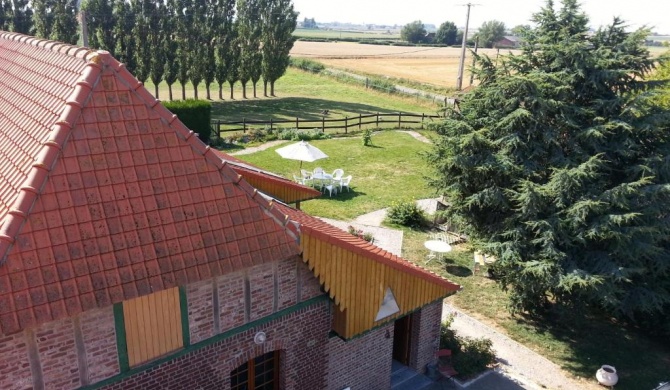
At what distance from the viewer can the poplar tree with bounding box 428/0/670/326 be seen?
1195 cm

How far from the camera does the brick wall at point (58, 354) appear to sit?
5992mm

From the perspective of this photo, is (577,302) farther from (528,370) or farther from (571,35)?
(571,35)

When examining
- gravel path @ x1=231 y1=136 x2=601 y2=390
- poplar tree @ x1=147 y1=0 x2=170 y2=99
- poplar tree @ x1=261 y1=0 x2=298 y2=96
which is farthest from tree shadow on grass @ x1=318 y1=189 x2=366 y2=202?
poplar tree @ x1=261 y1=0 x2=298 y2=96

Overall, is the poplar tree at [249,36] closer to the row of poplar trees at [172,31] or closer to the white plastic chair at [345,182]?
the row of poplar trees at [172,31]

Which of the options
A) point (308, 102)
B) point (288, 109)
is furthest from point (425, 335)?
point (308, 102)

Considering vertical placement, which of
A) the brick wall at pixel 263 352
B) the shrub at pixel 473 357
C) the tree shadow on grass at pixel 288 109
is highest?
the brick wall at pixel 263 352

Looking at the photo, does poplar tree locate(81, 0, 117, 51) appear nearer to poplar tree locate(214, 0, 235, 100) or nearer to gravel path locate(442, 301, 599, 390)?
poplar tree locate(214, 0, 235, 100)

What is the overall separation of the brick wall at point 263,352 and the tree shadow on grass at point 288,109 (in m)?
31.7

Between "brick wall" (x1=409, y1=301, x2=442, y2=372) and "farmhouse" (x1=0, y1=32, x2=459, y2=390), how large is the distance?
2220 mm

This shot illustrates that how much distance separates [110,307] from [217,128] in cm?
2525

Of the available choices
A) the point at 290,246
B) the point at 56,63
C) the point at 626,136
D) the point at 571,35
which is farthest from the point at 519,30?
the point at 56,63

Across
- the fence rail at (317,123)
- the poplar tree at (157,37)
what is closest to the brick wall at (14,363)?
the fence rail at (317,123)

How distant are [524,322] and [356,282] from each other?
307 inches

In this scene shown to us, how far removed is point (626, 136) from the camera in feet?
40.9
